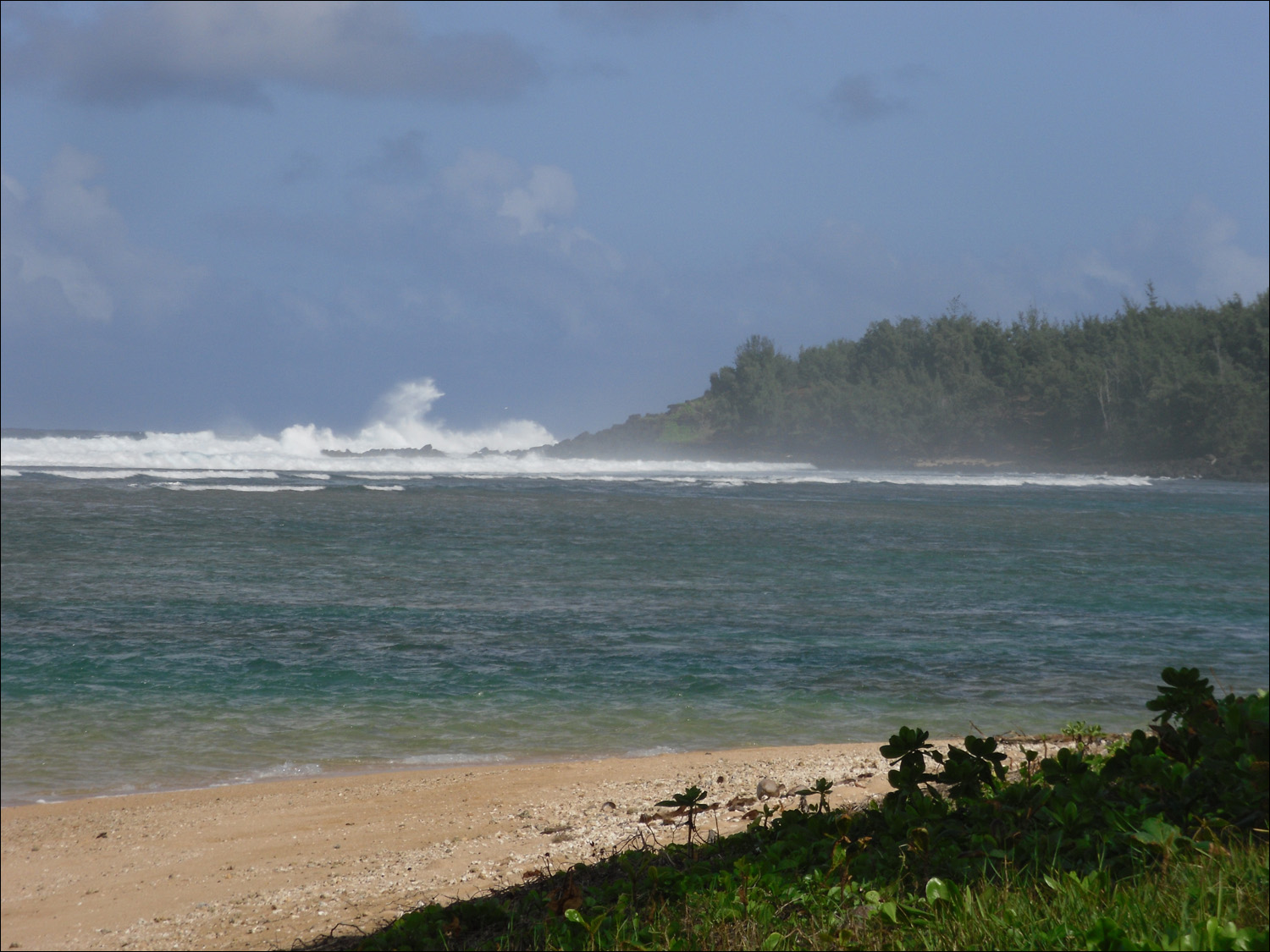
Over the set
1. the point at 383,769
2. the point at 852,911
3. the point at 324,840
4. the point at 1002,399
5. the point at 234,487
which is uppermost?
the point at 1002,399

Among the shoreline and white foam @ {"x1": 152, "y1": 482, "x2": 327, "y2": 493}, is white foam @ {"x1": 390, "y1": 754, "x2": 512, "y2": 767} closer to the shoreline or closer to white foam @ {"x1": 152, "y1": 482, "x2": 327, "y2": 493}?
the shoreline

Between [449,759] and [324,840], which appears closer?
[324,840]

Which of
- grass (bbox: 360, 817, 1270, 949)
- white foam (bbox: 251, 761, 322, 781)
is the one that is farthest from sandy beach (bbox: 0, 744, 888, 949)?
grass (bbox: 360, 817, 1270, 949)

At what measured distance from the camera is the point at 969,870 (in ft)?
8.94

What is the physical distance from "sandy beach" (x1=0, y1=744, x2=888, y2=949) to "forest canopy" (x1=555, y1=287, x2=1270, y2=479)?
7304 cm

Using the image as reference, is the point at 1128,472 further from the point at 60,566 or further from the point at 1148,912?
the point at 1148,912

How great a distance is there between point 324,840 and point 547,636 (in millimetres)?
6591

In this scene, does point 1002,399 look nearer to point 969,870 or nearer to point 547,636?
point 547,636

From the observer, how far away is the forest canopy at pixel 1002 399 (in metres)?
75.9

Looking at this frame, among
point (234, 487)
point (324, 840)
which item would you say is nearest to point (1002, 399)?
point (234, 487)

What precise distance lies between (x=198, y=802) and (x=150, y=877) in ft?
4.19

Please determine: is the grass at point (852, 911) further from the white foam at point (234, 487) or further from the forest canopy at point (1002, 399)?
the forest canopy at point (1002, 399)

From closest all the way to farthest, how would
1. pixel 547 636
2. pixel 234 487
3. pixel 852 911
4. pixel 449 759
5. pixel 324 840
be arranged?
pixel 852 911 → pixel 324 840 → pixel 449 759 → pixel 547 636 → pixel 234 487

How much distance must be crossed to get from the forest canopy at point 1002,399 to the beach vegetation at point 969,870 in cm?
7506
